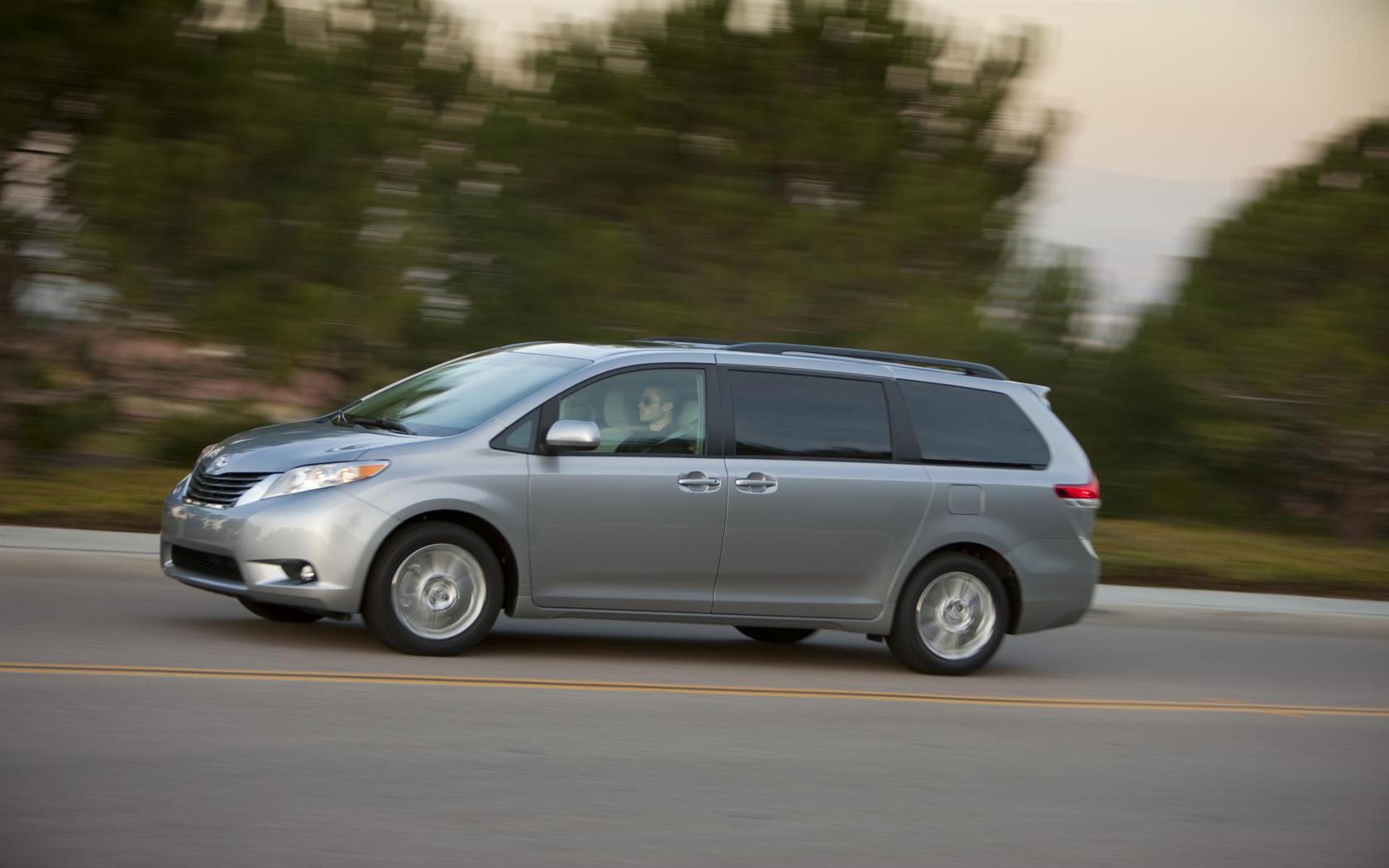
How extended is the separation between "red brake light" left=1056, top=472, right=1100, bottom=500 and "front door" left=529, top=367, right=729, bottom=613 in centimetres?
234

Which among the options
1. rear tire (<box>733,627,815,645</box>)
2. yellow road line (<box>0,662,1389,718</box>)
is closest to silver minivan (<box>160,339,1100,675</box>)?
yellow road line (<box>0,662,1389,718</box>)

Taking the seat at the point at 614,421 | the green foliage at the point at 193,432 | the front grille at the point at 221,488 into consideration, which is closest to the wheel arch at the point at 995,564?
the seat at the point at 614,421

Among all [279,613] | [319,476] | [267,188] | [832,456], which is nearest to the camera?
[319,476]

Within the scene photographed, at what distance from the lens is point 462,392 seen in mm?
9500

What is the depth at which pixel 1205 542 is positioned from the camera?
18094 mm

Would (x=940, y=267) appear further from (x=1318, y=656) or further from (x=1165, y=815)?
(x=1165, y=815)

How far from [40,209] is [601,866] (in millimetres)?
13096

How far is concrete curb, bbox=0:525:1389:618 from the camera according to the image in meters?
11.8

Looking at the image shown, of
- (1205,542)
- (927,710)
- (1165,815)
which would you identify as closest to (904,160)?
(1205,542)

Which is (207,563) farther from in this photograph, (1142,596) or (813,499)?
(1142,596)

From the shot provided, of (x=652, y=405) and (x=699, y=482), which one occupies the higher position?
(x=652, y=405)

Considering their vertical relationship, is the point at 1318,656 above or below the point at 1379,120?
below

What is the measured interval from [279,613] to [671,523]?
2.32 meters

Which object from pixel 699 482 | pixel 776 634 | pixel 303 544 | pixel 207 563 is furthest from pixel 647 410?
pixel 207 563
